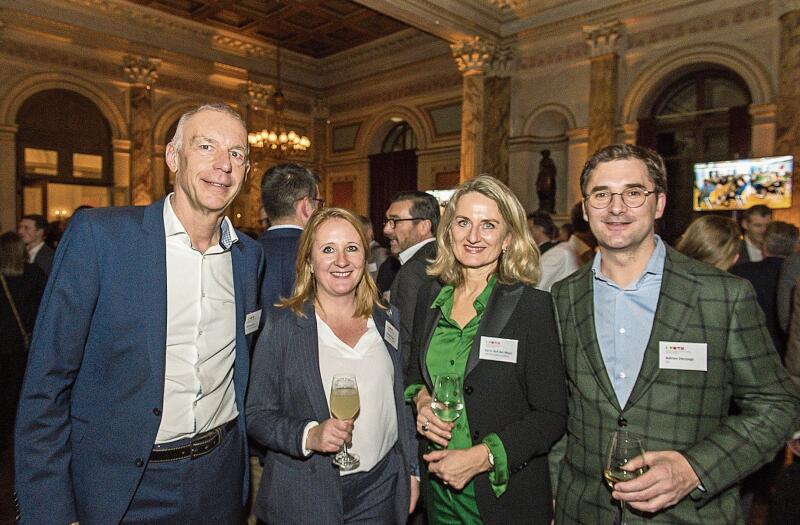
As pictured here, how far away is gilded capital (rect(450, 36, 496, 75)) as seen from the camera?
9312 mm

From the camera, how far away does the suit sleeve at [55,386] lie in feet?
4.66

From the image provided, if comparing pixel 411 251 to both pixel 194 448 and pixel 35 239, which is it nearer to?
pixel 194 448

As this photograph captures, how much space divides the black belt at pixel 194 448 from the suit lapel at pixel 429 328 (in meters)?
0.73

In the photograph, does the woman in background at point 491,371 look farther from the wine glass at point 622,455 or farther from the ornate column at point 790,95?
the ornate column at point 790,95

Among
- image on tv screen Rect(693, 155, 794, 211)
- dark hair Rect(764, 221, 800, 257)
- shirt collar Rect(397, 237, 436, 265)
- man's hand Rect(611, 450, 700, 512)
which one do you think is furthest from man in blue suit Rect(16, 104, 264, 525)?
image on tv screen Rect(693, 155, 794, 211)

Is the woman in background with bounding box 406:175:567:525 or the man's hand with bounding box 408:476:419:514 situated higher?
the woman in background with bounding box 406:175:567:525

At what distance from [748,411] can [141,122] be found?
11.5 m

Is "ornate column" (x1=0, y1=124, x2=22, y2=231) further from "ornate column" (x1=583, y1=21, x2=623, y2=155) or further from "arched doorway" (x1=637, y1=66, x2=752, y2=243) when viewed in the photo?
"arched doorway" (x1=637, y1=66, x2=752, y2=243)

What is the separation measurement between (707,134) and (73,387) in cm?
928

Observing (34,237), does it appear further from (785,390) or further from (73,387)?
(785,390)

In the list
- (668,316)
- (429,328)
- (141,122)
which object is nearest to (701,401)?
(668,316)

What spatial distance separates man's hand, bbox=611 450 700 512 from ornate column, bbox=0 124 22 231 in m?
10.9

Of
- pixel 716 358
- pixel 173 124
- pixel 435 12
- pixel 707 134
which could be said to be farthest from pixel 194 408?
pixel 173 124

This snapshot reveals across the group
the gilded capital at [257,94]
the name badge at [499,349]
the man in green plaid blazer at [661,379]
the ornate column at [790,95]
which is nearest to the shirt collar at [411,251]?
the name badge at [499,349]
